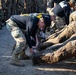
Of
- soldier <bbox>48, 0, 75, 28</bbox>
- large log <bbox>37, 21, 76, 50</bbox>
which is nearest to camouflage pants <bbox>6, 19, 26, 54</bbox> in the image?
large log <bbox>37, 21, 76, 50</bbox>

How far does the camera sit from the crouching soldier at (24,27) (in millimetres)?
6998

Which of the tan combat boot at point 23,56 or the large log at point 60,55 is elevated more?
the large log at point 60,55

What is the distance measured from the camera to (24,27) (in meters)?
7.55

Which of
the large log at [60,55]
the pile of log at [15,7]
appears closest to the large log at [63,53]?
the large log at [60,55]

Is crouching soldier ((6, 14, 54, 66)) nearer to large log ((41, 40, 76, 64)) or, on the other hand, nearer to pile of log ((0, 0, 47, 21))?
large log ((41, 40, 76, 64))

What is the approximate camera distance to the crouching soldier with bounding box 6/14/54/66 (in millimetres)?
6998

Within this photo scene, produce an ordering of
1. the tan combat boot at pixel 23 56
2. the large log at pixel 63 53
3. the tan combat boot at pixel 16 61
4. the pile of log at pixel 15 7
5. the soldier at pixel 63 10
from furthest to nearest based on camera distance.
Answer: the pile of log at pixel 15 7, the soldier at pixel 63 10, the tan combat boot at pixel 23 56, the tan combat boot at pixel 16 61, the large log at pixel 63 53

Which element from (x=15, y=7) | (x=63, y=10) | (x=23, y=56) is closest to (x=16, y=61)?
(x=23, y=56)

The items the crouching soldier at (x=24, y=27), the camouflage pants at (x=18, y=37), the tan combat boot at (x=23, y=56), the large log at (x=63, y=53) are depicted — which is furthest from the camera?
the tan combat boot at (x=23, y=56)

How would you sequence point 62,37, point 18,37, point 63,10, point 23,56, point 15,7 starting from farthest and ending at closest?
1. point 15,7
2. point 63,10
3. point 62,37
4. point 23,56
5. point 18,37

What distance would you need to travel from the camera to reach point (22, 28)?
25.2 ft

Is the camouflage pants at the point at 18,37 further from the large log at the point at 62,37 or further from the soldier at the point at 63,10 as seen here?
the soldier at the point at 63,10

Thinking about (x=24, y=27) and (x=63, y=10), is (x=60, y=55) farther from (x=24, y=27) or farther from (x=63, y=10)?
(x=63, y=10)

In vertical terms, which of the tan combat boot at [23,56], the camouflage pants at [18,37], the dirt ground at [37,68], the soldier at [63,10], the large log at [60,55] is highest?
the soldier at [63,10]
